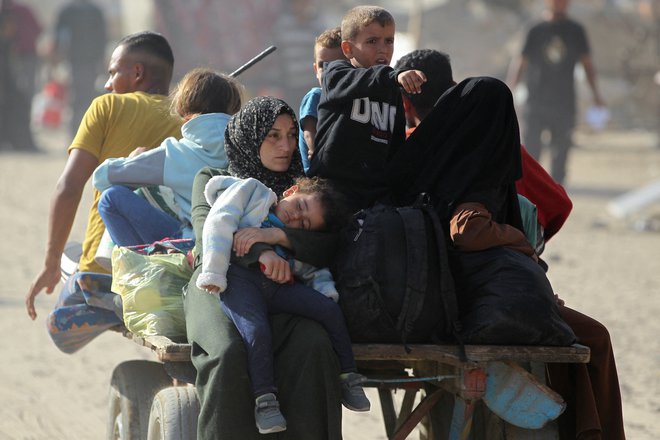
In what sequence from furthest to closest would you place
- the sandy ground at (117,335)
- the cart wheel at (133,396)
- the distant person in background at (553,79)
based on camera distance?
the distant person in background at (553,79) < the sandy ground at (117,335) < the cart wheel at (133,396)

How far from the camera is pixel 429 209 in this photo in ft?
13.7

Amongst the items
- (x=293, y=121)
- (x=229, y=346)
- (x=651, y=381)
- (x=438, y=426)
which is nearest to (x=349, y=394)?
(x=229, y=346)

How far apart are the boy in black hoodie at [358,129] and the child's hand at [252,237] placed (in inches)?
18.9

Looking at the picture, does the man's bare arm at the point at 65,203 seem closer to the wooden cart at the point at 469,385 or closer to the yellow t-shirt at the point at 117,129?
the yellow t-shirt at the point at 117,129

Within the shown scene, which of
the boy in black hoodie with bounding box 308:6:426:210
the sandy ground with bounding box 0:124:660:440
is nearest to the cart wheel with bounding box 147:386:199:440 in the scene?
the boy in black hoodie with bounding box 308:6:426:210

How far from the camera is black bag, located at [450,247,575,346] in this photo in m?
3.98

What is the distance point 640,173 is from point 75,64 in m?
9.87

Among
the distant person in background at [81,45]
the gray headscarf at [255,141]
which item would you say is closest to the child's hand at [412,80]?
the gray headscarf at [255,141]

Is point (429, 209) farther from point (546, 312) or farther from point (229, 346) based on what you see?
point (229, 346)

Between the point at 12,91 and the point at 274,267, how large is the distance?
17674 millimetres

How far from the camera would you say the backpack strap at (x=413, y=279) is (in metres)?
4.01

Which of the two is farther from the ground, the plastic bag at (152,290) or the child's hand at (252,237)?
the child's hand at (252,237)

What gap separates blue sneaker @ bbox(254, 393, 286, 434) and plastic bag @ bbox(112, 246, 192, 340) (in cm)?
57

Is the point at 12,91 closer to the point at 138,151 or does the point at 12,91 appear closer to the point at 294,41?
the point at 294,41
